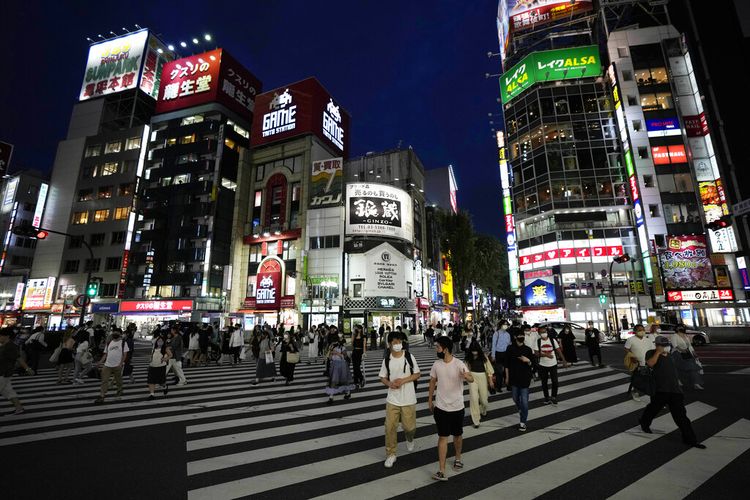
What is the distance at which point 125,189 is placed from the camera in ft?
156

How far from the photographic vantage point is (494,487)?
410 cm

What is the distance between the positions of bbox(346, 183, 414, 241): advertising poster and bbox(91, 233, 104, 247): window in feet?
109

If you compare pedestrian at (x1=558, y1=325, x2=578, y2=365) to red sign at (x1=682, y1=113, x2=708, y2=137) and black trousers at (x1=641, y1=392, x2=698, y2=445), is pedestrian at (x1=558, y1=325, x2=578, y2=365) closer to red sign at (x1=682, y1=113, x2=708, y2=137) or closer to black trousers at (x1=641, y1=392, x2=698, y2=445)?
black trousers at (x1=641, y1=392, x2=698, y2=445)

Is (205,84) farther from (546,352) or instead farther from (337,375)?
(546,352)

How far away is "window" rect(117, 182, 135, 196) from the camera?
47.1 metres

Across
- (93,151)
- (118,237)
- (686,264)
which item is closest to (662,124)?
(686,264)

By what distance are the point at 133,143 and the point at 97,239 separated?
13907 millimetres

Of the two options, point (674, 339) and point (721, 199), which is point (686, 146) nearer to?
point (721, 199)

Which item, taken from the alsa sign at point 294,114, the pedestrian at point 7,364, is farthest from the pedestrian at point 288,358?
the alsa sign at point 294,114

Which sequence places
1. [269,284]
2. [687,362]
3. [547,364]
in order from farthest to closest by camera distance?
[269,284], [687,362], [547,364]

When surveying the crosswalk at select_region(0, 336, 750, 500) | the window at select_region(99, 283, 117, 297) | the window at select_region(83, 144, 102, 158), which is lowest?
the crosswalk at select_region(0, 336, 750, 500)

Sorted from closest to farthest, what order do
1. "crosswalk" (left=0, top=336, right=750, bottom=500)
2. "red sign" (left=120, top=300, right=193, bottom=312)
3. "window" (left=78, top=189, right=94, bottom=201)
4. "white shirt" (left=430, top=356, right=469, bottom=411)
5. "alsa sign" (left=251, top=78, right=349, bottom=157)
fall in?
"crosswalk" (left=0, top=336, right=750, bottom=500) → "white shirt" (left=430, top=356, right=469, bottom=411) → "red sign" (left=120, top=300, right=193, bottom=312) → "alsa sign" (left=251, top=78, right=349, bottom=157) → "window" (left=78, top=189, right=94, bottom=201)

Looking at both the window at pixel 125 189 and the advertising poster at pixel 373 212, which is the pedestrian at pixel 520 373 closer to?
the advertising poster at pixel 373 212

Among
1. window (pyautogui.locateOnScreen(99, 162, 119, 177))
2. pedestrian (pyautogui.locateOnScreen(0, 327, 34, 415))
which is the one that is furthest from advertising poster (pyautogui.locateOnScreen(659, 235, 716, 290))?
window (pyautogui.locateOnScreen(99, 162, 119, 177))
